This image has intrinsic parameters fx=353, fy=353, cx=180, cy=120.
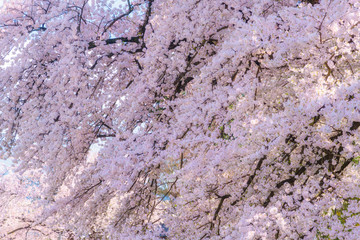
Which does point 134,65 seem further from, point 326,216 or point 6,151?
point 326,216

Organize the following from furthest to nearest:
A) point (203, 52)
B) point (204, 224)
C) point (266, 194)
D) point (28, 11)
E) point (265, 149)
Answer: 1. point (28, 11)
2. point (203, 52)
3. point (204, 224)
4. point (266, 194)
5. point (265, 149)

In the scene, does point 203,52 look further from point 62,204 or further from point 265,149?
point 62,204

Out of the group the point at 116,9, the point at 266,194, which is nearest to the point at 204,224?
the point at 266,194

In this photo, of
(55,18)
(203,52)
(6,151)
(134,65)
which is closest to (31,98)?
(6,151)

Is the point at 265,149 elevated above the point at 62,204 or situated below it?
above

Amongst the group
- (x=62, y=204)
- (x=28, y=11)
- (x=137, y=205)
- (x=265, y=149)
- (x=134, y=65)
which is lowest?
(x=137, y=205)

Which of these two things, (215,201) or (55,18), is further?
(55,18)

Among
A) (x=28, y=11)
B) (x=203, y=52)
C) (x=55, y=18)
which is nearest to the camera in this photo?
(x=203, y=52)
